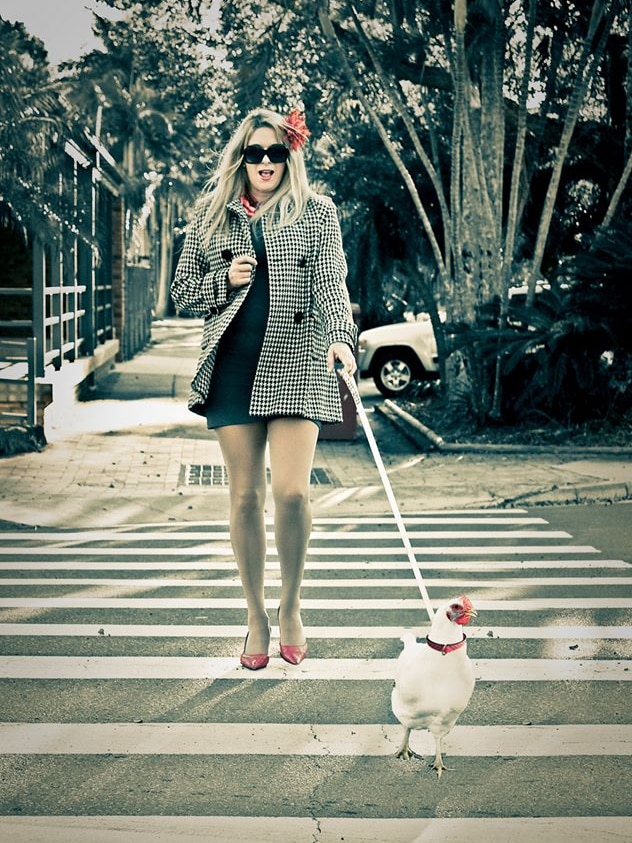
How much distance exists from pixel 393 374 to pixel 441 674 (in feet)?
49.6

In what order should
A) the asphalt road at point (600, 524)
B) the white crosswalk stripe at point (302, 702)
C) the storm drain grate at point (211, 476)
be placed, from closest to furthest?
the white crosswalk stripe at point (302, 702) → the asphalt road at point (600, 524) → the storm drain grate at point (211, 476)

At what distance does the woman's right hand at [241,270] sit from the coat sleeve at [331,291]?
0.93ft

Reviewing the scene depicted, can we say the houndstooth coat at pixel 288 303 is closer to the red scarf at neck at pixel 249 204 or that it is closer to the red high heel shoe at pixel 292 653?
the red scarf at neck at pixel 249 204

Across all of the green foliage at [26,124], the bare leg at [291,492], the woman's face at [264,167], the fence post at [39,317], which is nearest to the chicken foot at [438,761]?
the bare leg at [291,492]

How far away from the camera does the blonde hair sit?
512 centimetres

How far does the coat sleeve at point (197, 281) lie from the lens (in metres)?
5.09

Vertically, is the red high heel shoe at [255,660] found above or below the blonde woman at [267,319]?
below

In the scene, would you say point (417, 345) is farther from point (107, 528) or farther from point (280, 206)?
point (280, 206)

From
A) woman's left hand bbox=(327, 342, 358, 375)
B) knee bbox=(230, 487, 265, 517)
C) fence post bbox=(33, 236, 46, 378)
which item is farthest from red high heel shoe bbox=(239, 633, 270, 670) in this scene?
fence post bbox=(33, 236, 46, 378)

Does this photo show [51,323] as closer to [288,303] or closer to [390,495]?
[288,303]

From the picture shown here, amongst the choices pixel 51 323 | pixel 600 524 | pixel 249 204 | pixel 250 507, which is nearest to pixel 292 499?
pixel 250 507

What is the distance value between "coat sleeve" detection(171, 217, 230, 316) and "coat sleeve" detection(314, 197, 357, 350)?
0.37 m

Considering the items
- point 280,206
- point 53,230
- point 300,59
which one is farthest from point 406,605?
point 300,59

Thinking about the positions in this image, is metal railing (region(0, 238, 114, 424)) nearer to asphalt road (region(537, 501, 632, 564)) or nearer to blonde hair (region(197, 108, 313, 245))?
asphalt road (region(537, 501, 632, 564))
